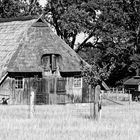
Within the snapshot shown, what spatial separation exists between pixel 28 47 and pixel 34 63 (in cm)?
198

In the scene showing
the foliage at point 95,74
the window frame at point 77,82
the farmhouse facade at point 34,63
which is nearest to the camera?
the foliage at point 95,74

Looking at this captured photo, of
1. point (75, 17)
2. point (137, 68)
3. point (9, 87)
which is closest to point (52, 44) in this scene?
point (9, 87)

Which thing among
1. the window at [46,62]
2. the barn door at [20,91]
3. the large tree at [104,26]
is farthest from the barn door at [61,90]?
the large tree at [104,26]

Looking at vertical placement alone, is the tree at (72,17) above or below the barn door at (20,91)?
above

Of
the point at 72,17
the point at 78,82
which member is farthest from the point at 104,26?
the point at 78,82

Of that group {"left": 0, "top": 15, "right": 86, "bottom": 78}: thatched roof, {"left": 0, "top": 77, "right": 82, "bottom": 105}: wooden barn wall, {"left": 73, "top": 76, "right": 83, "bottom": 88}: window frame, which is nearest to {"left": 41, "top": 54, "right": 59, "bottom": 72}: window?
{"left": 0, "top": 15, "right": 86, "bottom": 78}: thatched roof

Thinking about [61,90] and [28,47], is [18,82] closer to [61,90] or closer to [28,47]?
[28,47]

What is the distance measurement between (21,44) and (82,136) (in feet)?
91.1

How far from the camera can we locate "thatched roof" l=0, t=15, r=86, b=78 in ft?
139

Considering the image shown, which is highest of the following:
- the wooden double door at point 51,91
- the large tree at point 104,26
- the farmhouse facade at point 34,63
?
the large tree at point 104,26

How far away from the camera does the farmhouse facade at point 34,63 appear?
4184 centimetres

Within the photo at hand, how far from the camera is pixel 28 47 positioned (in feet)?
144

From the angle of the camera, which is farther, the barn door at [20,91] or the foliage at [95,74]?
the barn door at [20,91]

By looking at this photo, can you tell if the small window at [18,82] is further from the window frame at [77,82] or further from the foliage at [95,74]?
the foliage at [95,74]
